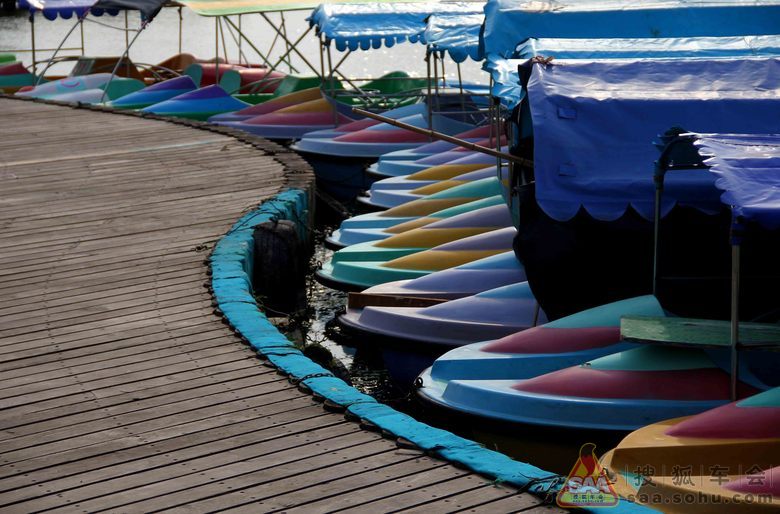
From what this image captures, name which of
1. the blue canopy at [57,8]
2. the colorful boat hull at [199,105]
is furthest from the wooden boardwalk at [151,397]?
the blue canopy at [57,8]

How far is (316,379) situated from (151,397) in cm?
90

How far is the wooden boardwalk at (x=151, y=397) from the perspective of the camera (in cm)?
517

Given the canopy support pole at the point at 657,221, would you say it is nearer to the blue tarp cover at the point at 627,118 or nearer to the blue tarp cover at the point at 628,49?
the blue tarp cover at the point at 627,118

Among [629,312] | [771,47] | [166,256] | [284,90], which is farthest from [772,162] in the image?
[284,90]

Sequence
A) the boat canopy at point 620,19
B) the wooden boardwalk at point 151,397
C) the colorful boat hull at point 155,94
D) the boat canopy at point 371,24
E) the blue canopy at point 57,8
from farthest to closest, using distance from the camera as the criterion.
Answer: the blue canopy at point 57,8
the colorful boat hull at point 155,94
the boat canopy at point 371,24
the boat canopy at point 620,19
the wooden boardwalk at point 151,397

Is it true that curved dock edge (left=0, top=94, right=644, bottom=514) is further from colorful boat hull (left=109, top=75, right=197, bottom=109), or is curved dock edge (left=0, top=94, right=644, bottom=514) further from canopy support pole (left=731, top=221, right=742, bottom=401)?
colorful boat hull (left=109, top=75, right=197, bottom=109)

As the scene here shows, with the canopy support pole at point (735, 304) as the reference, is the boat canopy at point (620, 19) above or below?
above

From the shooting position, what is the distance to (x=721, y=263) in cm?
781

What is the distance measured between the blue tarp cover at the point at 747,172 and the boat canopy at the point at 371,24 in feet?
35.2

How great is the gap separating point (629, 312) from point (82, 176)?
7.02 meters

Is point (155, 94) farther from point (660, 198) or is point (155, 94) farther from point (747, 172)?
point (747, 172)
